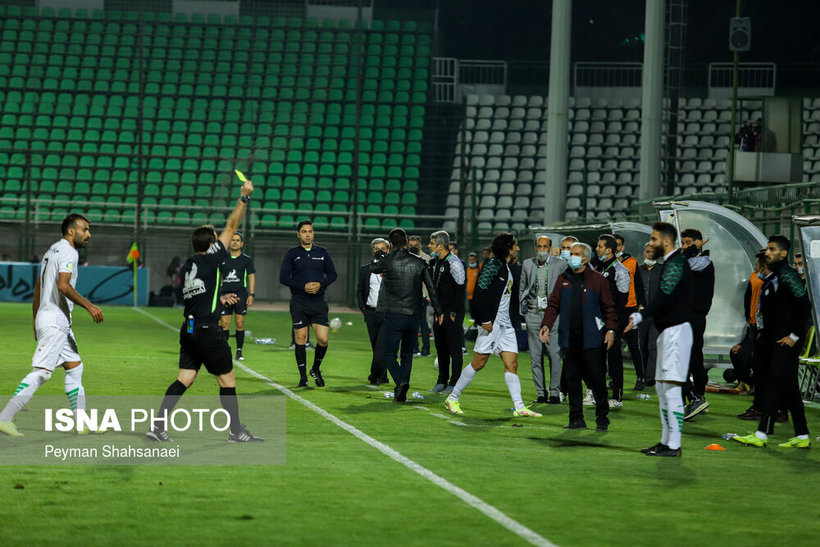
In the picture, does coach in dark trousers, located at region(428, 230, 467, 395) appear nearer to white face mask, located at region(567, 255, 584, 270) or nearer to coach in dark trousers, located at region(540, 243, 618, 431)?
coach in dark trousers, located at region(540, 243, 618, 431)

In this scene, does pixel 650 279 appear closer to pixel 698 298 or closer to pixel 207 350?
pixel 698 298

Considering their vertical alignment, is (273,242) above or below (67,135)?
below

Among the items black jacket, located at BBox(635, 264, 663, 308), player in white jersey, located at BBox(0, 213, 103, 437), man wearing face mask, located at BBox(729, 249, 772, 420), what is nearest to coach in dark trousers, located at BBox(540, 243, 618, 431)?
man wearing face mask, located at BBox(729, 249, 772, 420)

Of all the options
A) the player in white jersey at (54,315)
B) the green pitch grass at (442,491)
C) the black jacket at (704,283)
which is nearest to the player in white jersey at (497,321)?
the green pitch grass at (442,491)

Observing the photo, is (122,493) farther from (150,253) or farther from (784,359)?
(150,253)

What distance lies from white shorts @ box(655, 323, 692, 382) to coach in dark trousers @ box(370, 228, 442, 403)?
3980mm

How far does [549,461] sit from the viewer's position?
9422 millimetres

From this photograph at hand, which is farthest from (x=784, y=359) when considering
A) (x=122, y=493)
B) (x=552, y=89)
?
(x=552, y=89)

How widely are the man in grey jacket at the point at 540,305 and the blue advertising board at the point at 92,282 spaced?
76.6 feet

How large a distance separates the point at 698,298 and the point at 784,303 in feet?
2.62

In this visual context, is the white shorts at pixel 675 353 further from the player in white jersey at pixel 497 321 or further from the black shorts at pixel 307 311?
the black shorts at pixel 307 311

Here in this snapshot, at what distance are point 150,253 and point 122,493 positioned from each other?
31565 millimetres

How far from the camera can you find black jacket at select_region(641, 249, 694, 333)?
32.3 ft

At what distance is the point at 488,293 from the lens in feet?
39.6
